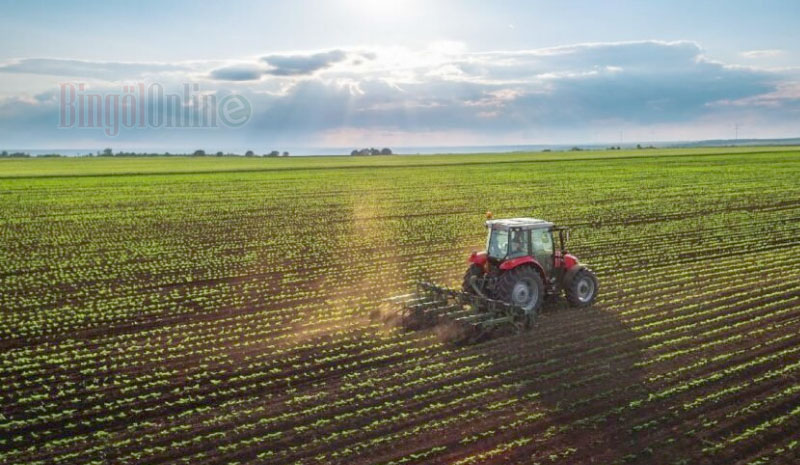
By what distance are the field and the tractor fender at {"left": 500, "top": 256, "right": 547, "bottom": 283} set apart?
43.0 inches

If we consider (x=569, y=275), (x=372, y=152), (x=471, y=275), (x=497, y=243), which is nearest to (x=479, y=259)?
(x=471, y=275)

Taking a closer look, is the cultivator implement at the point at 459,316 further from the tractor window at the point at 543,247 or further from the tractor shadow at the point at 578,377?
the tractor window at the point at 543,247

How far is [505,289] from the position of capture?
1345cm

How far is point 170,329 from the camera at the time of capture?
14195mm

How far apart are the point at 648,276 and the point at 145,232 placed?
2065 centimetres

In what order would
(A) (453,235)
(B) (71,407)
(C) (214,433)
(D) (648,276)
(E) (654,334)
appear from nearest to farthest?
(C) (214,433), (B) (71,407), (E) (654,334), (D) (648,276), (A) (453,235)

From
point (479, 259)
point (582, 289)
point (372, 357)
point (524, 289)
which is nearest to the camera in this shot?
point (372, 357)

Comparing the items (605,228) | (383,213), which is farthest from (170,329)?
(383,213)

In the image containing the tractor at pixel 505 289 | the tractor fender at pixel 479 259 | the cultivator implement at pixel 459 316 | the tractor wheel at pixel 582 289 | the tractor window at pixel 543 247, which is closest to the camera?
the cultivator implement at pixel 459 316

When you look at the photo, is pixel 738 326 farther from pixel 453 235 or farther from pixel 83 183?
pixel 83 183

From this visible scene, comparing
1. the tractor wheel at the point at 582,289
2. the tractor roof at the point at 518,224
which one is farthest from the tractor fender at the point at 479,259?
the tractor wheel at the point at 582,289

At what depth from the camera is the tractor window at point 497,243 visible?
14.1m

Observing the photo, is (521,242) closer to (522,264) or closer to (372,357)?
(522,264)

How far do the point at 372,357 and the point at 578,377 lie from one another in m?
3.63
